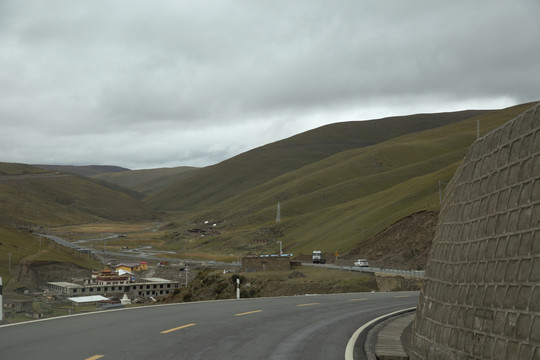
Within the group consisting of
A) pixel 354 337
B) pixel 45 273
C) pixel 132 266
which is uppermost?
pixel 354 337

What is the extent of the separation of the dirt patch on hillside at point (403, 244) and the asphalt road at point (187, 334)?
5916 centimetres

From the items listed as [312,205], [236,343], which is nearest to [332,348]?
[236,343]

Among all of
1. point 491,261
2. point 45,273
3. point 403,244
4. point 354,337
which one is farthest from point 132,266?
point 491,261

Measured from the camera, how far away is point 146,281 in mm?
103562

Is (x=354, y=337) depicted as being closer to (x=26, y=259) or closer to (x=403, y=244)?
(x=403, y=244)

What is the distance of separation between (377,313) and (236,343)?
1054 centimetres

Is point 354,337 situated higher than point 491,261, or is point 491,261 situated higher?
point 491,261

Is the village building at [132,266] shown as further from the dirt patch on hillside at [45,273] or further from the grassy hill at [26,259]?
the dirt patch on hillside at [45,273]


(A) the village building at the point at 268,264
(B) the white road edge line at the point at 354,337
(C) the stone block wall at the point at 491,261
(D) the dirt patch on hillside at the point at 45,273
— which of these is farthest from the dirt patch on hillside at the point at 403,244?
(C) the stone block wall at the point at 491,261

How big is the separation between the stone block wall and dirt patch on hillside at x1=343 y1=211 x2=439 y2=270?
A: 64576mm

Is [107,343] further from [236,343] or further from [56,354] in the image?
[236,343]

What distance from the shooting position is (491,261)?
972 centimetres

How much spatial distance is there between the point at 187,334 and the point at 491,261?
7.46 m

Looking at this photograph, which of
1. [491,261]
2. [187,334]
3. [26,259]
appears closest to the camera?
[491,261]
